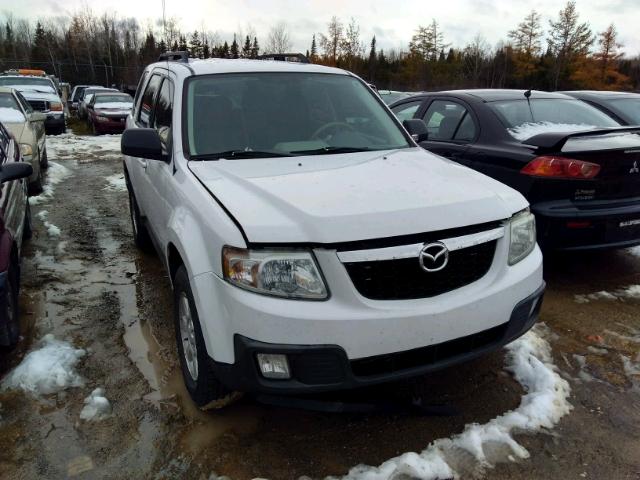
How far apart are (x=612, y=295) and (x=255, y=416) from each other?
10.6ft

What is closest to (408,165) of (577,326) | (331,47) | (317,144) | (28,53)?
(317,144)

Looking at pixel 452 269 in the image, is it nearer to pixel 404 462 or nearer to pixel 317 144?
pixel 404 462

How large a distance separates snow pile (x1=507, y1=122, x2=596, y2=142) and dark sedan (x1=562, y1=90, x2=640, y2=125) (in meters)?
1.74

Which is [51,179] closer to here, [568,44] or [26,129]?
[26,129]

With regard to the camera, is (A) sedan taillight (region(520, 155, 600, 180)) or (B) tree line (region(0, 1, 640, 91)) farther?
(B) tree line (region(0, 1, 640, 91))

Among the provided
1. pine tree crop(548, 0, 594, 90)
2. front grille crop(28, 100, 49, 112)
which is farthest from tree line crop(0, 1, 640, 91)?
front grille crop(28, 100, 49, 112)

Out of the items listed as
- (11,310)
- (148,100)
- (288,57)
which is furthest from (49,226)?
(288,57)

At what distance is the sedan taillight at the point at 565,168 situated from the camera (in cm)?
406

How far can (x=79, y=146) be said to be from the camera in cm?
1392

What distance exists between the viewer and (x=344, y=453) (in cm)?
254

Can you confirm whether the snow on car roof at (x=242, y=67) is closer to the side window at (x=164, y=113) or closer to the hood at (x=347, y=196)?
the side window at (x=164, y=113)

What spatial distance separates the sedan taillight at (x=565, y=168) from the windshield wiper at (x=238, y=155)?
212 centimetres

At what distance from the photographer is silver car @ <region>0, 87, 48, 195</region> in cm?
750

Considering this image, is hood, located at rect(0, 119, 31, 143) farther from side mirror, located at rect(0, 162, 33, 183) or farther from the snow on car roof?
the snow on car roof
